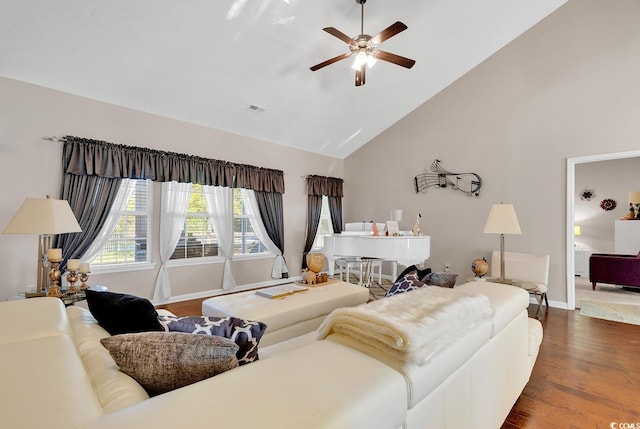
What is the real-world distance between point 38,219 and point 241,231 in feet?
9.92

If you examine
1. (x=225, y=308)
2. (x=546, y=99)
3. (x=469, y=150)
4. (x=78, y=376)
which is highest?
(x=546, y=99)

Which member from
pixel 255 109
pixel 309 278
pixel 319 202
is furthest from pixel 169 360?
pixel 319 202

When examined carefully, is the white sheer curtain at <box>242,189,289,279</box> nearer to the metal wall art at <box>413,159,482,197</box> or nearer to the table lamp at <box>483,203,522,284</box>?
the metal wall art at <box>413,159,482,197</box>

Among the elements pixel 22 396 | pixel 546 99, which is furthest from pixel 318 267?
pixel 546 99

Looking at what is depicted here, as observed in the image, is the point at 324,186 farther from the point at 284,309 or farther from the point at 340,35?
the point at 284,309

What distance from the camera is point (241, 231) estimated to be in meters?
5.39

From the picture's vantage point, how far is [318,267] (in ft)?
11.2

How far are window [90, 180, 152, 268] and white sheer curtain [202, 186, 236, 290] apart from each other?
35.3 inches

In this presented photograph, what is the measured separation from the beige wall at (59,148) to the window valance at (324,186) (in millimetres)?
1054

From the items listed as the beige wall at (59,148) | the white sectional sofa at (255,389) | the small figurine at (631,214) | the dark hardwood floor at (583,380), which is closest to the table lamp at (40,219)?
the beige wall at (59,148)

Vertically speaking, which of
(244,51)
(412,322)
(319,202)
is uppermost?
(244,51)

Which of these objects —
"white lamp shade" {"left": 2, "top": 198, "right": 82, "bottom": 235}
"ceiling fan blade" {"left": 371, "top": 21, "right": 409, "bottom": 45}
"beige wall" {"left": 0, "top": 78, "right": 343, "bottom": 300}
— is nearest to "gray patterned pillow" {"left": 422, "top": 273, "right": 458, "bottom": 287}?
"ceiling fan blade" {"left": 371, "top": 21, "right": 409, "bottom": 45}

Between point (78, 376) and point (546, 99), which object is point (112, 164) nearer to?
point (78, 376)

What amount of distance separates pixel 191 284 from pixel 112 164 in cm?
206
